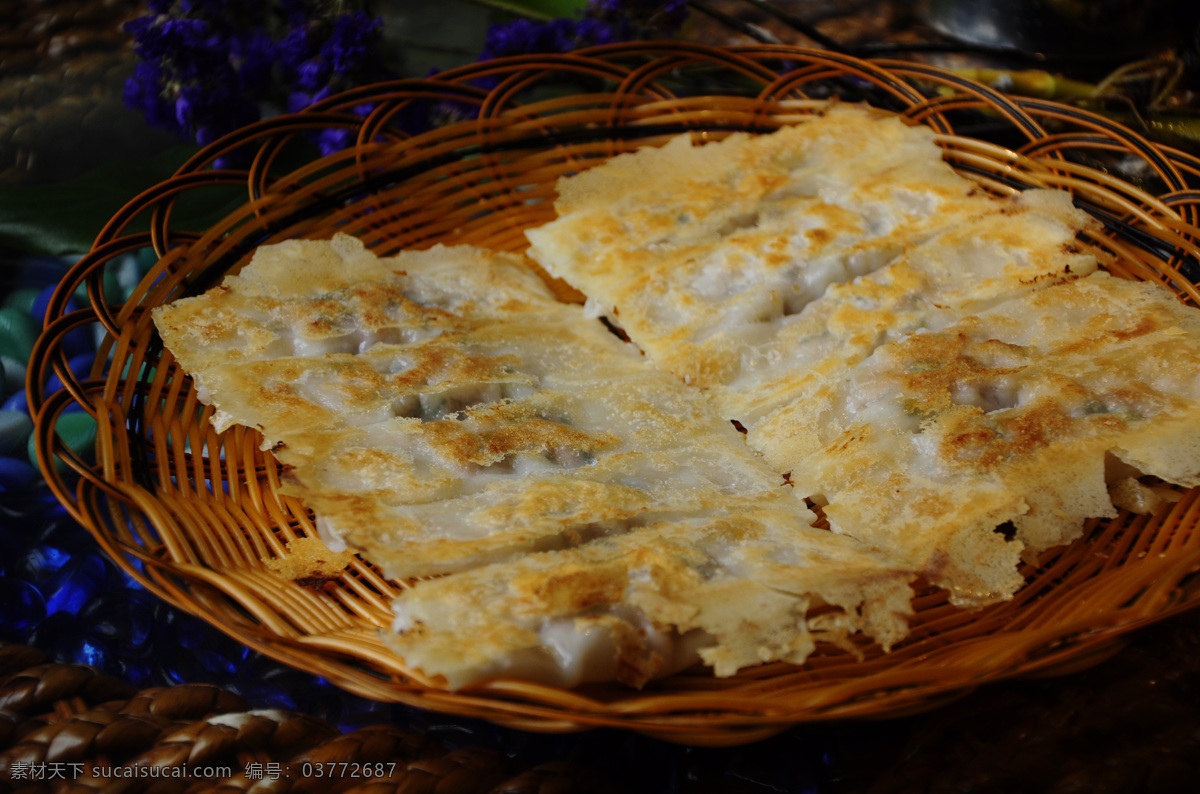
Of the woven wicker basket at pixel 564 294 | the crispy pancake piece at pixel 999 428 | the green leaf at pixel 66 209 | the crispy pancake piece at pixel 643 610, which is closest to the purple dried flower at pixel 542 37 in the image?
the woven wicker basket at pixel 564 294

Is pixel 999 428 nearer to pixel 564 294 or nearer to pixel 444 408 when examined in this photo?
pixel 444 408

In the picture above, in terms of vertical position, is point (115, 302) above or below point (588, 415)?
above

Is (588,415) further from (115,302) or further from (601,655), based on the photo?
(115,302)

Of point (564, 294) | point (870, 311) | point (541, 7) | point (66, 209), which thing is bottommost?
point (870, 311)

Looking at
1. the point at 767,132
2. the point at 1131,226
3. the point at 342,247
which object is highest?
the point at 767,132

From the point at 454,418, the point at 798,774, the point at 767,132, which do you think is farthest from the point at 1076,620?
the point at 767,132

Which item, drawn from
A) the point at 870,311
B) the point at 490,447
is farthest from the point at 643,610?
the point at 870,311

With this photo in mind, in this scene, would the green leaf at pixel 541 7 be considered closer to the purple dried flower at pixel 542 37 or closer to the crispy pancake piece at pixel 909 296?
the purple dried flower at pixel 542 37
